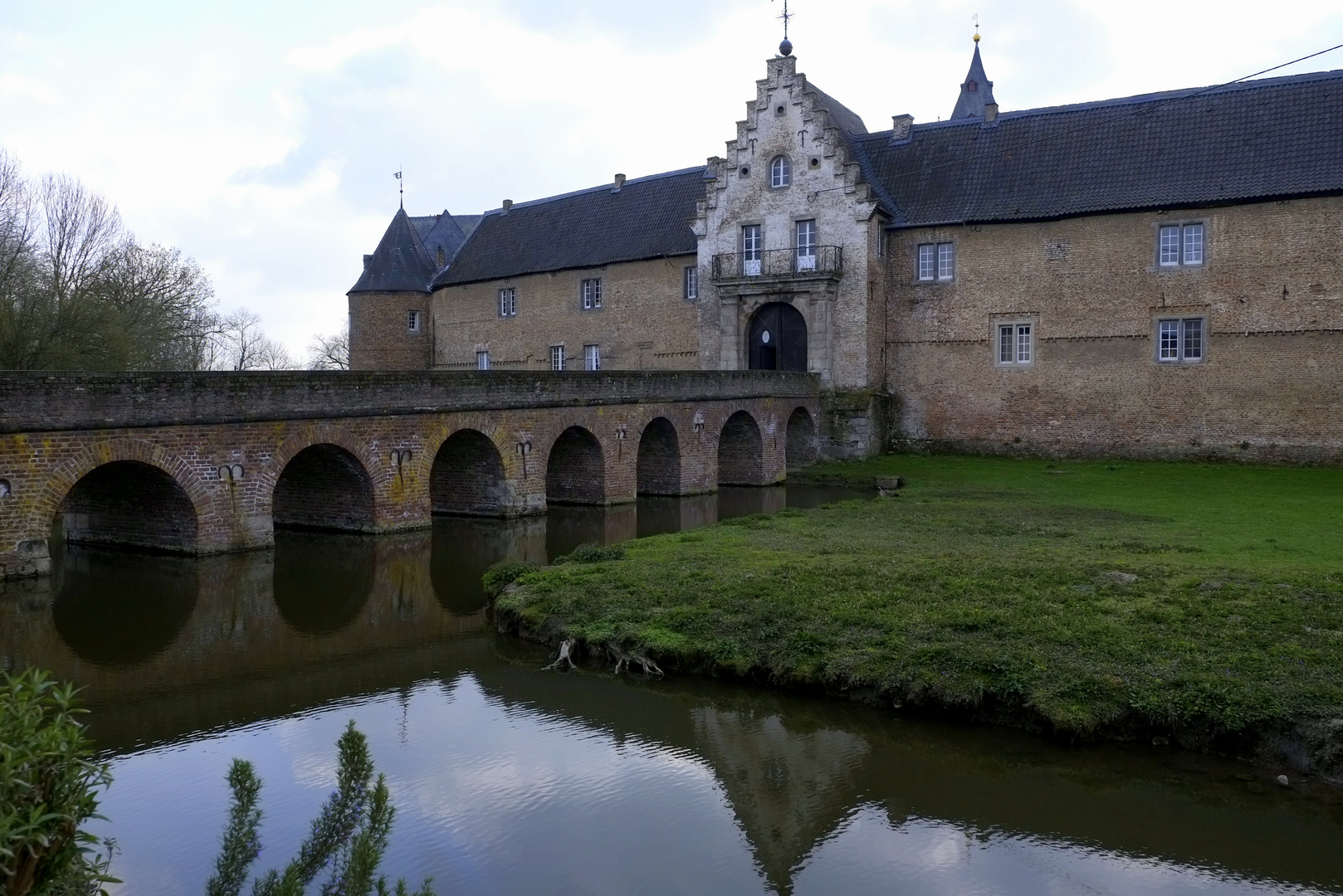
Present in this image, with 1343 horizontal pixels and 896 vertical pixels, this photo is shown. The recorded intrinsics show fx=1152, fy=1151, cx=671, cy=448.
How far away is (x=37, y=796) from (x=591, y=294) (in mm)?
36430

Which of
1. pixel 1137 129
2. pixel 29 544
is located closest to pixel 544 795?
pixel 29 544

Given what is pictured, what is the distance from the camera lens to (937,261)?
32531 millimetres

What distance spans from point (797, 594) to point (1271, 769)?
5142mm

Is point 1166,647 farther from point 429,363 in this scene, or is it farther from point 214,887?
point 429,363

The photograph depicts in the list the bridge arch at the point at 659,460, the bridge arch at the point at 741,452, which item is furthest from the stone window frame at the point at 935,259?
the bridge arch at the point at 659,460

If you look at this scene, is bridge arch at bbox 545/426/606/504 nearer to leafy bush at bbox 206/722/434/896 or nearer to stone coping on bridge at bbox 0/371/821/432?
stone coping on bridge at bbox 0/371/821/432

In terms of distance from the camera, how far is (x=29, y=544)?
15227 mm

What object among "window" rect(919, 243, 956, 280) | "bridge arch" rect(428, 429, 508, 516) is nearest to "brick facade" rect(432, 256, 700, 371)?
"window" rect(919, 243, 956, 280)

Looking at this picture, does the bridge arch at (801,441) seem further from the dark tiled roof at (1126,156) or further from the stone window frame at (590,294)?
the stone window frame at (590,294)

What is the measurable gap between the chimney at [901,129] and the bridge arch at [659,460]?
13.8 m

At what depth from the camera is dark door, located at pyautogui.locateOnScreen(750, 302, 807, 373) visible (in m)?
33.8

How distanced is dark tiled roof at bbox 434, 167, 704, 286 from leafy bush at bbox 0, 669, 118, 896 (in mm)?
33078

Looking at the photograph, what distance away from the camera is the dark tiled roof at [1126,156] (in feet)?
90.1

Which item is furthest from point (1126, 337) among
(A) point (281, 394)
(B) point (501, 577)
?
(A) point (281, 394)
